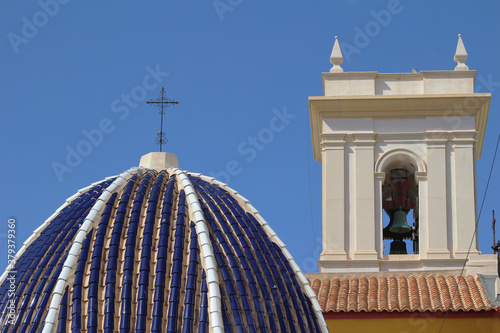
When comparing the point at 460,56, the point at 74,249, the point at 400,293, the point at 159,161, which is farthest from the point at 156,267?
the point at 460,56

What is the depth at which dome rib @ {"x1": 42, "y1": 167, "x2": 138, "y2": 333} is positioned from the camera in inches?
693

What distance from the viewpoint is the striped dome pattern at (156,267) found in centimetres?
1761

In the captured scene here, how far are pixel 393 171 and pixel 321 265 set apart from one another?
3.09m

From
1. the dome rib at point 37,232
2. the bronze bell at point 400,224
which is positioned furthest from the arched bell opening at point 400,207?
the dome rib at point 37,232

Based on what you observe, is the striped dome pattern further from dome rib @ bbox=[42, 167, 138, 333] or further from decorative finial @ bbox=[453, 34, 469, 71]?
decorative finial @ bbox=[453, 34, 469, 71]

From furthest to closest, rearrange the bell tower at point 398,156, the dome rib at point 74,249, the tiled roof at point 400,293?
the bell tower at point 398,156, the tiled roof at point 400,293, the dome rib at point 74,249

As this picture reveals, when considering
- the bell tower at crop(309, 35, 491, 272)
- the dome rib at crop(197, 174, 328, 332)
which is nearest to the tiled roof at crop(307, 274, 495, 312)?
the bell tower at crop(309, 35, 491, 272)

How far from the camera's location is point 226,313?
17719 mm

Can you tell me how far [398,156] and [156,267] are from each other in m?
11.4

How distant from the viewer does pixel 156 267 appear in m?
18.2

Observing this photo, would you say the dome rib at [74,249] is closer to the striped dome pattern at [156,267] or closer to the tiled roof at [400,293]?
the striped dome pattern at [156,267]

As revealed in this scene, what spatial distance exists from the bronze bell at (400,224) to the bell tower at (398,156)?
20 millimetres

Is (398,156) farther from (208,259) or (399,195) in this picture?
(208,259)

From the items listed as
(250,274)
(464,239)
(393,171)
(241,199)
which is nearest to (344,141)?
(393,171)
